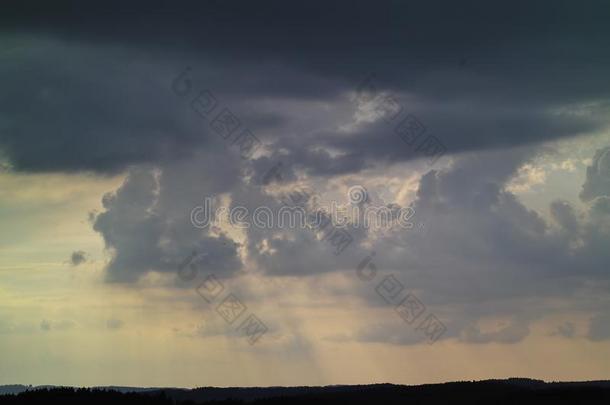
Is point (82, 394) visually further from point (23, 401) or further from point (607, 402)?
point (607, 402)

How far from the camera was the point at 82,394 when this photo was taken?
18650 cm

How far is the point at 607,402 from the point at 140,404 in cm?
10475

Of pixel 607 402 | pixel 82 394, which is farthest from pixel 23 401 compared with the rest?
pixel 607 402

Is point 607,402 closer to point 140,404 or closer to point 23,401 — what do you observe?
point 140,404

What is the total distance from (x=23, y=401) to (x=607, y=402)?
128 meters

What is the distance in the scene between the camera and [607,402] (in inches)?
7859

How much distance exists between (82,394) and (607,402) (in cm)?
11706

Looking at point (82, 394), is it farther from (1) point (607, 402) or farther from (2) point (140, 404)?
(1) point (607, 402)

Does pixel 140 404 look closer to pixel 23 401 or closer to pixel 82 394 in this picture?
pixel 82 394

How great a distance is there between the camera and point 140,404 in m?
187

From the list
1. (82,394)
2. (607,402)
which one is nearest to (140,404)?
(82,394)

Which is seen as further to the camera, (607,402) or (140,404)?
(607,402)

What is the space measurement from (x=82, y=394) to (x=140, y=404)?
12488mm

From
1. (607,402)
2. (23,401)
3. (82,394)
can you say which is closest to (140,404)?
(82,394)
